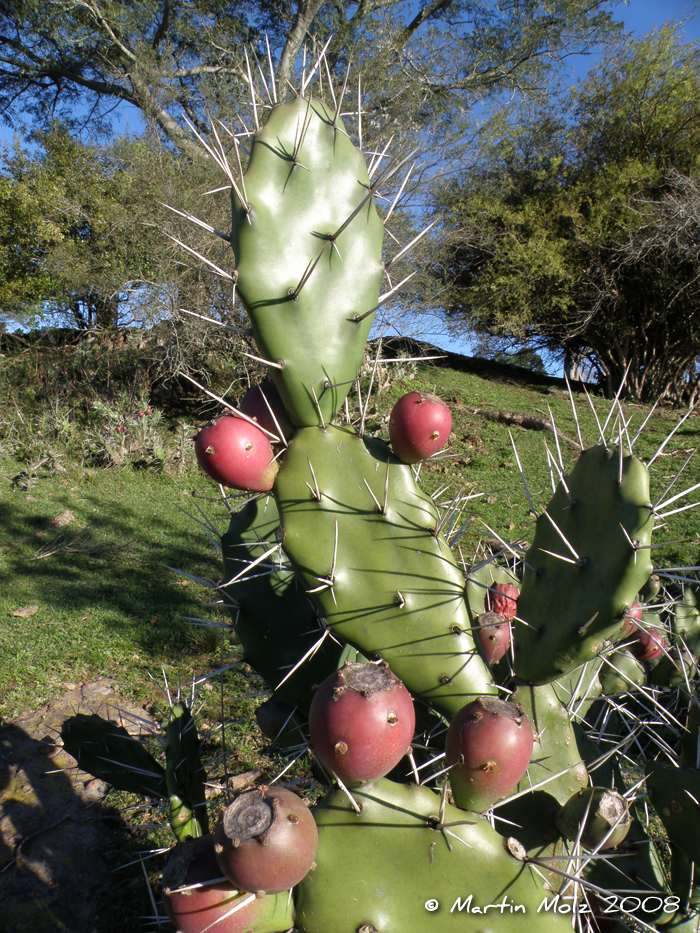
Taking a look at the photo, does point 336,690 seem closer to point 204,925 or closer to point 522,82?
point 204,925

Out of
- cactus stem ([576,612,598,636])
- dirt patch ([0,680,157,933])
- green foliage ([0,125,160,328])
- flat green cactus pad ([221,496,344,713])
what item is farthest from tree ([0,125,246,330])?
cactus stem ([576,612,598,636])

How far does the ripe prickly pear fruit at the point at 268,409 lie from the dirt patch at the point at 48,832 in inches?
36.6

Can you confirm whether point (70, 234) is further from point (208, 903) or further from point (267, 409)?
point (208, 903)

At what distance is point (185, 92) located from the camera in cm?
A: 1171

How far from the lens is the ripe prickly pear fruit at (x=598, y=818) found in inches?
35.4

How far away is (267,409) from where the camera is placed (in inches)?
45.4

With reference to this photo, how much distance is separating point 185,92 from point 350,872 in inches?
551

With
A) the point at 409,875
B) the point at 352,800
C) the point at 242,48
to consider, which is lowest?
the point at 409,875

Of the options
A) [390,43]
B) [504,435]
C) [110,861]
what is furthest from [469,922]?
[390,43]

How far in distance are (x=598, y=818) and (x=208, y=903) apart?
0.59m

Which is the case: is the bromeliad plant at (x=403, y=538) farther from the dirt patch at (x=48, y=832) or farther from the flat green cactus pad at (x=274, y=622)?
the dirt patch at (x=48, y=832)

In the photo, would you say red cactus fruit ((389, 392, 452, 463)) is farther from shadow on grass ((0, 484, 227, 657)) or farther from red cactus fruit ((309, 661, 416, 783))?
shadow on grass ((0, 484, 227, 657))

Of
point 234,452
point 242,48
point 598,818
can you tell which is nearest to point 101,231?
point 242,48

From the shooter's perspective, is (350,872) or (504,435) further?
(504,435)
